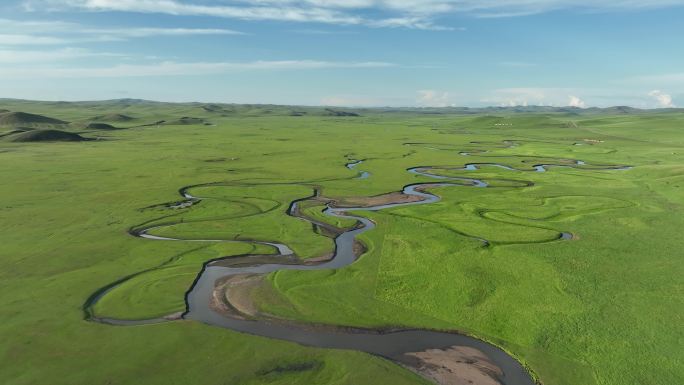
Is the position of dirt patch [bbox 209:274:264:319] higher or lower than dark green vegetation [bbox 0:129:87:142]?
lower

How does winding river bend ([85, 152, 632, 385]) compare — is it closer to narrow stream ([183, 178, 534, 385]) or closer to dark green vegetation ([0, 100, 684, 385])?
narrow stream ([183, 178, 534, 385])

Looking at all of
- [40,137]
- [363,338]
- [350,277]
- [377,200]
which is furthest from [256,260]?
[40,137]

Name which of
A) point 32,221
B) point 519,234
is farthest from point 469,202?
point 32,221

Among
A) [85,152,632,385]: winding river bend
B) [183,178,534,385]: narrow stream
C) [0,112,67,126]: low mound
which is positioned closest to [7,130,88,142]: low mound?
[0,112,67,126]: low mound

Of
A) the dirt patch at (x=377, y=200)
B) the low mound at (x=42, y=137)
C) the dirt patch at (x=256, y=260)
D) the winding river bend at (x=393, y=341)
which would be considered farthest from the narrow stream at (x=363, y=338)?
the low mound at (x=42, y=137)

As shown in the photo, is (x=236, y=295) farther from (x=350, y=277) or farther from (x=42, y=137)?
(x=42, y=137)

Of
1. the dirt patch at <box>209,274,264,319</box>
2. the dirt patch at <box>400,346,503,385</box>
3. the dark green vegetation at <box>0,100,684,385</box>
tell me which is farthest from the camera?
the dirt patch at <box>209,274,264,319</box>

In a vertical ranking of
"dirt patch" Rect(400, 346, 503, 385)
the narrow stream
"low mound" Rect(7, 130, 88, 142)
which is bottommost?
"dirt patch" Rect(400, 346, 503, 385)
